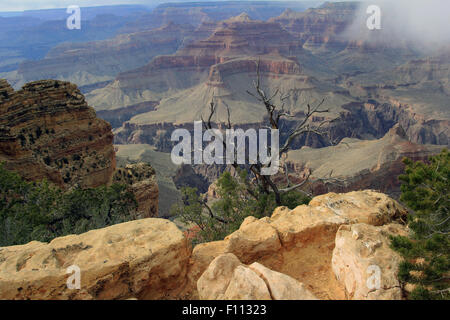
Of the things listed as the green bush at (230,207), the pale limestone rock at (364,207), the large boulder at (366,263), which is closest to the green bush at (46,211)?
the green bush at (230,207)

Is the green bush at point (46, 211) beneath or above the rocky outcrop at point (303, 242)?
beneath

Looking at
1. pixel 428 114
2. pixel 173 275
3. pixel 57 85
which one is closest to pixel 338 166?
pixel 57 85

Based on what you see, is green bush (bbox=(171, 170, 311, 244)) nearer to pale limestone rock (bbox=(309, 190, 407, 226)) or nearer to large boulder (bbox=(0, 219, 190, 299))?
pale limestone rock (bbox=(309, 190, 407, 226))

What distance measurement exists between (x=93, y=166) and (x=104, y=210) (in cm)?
1263

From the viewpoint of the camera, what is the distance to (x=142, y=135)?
12056 centimetres

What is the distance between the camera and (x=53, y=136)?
3169 cm

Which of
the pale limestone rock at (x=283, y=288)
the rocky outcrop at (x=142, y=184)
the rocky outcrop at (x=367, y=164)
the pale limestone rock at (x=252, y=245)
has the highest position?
the pale limestone rock at (x=283, y=288)

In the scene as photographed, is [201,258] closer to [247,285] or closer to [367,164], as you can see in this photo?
[247,285]

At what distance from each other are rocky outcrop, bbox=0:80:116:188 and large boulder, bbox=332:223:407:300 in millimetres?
27728

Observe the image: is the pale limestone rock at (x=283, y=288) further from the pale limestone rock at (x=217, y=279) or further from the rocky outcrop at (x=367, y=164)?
the rocky outcrop at (x=367, y=164)

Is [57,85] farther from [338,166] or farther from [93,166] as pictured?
[338,166]

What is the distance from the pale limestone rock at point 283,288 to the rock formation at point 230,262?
0.09 ft

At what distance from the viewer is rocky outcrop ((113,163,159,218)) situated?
109 feet

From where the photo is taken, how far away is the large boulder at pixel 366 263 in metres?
9.53
